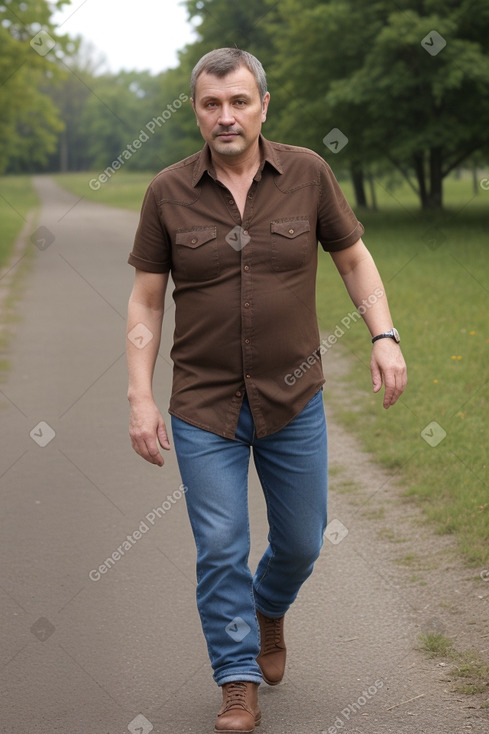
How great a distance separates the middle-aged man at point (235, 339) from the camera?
336cm

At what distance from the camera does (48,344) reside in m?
11.5

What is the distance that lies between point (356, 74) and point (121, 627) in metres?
21.4

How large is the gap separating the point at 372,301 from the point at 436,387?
4.70 m

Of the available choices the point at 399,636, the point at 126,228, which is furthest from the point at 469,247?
the point at 399,636

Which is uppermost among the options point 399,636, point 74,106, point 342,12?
point 74,106

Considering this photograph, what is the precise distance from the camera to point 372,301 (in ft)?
12.0

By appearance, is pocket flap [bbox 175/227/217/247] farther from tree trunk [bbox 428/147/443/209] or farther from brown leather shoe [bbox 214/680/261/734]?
tree trunk [bbox 428/147/443/209]

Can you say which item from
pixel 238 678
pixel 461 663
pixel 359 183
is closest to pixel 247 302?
pixel 238 678

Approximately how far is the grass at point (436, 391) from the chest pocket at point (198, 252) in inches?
87.2

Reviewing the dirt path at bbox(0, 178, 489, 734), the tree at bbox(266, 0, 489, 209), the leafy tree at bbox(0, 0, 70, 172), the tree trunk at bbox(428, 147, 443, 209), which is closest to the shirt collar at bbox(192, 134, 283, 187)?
the dirt path at bbox(0, 178, 489, 734)

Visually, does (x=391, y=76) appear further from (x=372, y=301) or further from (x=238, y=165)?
(x=238, y=165)

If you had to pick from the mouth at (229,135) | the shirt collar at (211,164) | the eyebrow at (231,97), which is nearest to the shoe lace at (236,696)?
the shirt collar at (211,164)

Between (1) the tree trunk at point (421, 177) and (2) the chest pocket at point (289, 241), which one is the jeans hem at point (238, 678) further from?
(1) the tree trunk at point (421, 177)

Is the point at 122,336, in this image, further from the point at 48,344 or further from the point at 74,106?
the point at 74,106
